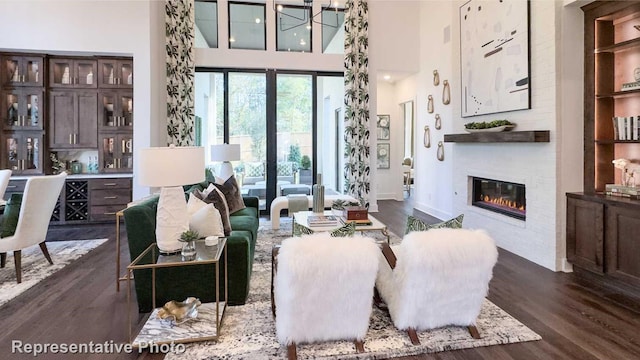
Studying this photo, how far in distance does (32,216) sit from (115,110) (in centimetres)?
312

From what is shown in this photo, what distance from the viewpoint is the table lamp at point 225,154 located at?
6297 mm

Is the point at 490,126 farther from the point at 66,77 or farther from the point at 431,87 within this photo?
the point at 66,77

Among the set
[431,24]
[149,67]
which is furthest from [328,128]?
[149,67]

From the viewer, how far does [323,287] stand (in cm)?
220

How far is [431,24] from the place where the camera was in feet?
23.1

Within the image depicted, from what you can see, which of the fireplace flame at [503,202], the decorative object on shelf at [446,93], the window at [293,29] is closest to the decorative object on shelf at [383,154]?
the decorative object on shelf at [446,93]

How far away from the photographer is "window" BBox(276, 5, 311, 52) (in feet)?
23.5

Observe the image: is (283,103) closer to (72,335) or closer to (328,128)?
(328,128)

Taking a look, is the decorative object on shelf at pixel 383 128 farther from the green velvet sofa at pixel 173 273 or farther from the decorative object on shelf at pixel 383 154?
the green velvet sofa at pixel 173 273

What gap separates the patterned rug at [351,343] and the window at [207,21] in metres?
5.58

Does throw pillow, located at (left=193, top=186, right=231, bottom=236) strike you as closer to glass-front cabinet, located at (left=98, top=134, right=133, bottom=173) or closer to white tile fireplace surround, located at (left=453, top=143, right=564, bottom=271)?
white tile fireplace surround, located at (left=453, top=143, right=564, bottom=271)

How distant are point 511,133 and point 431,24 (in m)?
3.74

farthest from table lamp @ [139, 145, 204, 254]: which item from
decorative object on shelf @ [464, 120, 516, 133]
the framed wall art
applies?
the framed wall art

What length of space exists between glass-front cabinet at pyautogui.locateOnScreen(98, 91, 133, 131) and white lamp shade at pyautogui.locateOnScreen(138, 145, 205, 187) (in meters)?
4.45
